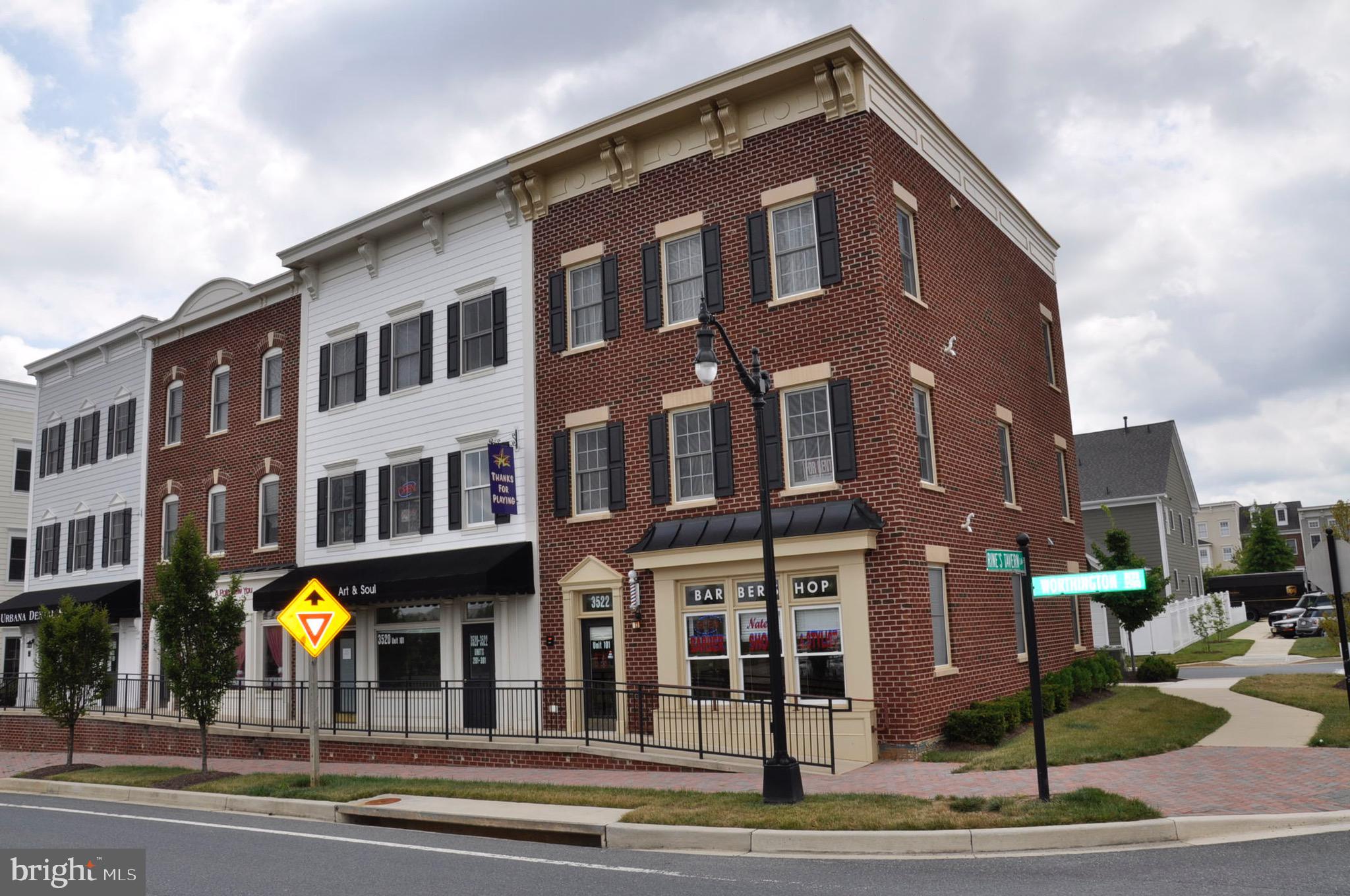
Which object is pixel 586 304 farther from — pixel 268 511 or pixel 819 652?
pixel 268 511

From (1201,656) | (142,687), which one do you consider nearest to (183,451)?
(142,687)

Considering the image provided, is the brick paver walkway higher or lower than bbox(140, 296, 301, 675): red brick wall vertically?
lower

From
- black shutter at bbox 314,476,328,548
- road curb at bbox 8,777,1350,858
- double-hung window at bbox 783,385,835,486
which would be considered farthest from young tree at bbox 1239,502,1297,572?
road curb at bbox 8,777,1350,858

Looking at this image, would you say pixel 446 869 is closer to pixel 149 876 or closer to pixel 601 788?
pixel 149 876

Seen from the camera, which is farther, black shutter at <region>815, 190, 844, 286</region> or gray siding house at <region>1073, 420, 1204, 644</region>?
gray siding house at <region>1073, 420, 1204, 644</region>

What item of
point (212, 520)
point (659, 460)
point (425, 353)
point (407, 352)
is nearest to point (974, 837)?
point (659, 460)

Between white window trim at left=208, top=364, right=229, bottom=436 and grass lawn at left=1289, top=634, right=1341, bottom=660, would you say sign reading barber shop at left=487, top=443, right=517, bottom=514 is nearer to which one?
white window trim at left=208, top=364, right=229, bottom=436

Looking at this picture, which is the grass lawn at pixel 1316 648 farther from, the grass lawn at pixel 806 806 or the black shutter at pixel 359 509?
the black shutter at pixel 359 509

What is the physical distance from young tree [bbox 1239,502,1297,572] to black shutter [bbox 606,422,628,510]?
71304 mm

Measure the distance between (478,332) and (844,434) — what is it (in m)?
9.24

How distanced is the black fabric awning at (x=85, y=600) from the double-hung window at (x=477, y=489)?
40.5 ft

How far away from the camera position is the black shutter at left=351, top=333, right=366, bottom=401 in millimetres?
24594

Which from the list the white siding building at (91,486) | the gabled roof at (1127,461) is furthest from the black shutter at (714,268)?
the gabled roof at (1127,461)

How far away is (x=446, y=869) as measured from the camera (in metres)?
9.91
